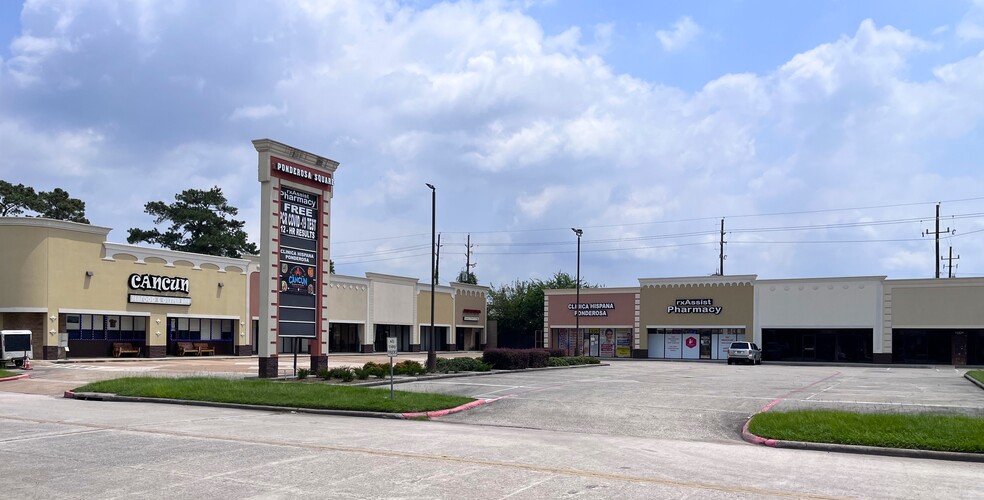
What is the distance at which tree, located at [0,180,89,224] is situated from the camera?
2847 inches

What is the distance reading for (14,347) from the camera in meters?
35.9

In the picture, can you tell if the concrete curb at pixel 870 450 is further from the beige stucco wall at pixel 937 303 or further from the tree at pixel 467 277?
the tree at pixel 467 277

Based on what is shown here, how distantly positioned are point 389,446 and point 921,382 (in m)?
27.4

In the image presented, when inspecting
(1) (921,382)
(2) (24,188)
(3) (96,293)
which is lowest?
(1) (921,382)

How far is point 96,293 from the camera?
152 ft

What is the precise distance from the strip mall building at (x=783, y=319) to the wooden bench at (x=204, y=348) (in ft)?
79.4

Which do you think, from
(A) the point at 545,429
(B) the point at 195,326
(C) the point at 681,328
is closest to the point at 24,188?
(B) the point at 195,326

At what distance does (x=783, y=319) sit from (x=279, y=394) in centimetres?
4703

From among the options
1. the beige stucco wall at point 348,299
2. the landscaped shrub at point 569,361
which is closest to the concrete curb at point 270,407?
the landscaped shrub at point 569,361

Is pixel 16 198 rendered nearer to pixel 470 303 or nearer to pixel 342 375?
pixel 470 303

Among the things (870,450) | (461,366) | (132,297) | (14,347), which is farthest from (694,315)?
(870,450)

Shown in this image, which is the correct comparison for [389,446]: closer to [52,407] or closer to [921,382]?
[52,407]

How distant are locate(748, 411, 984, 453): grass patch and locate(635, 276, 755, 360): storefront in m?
45.2

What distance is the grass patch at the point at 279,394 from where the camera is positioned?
2022 cm
